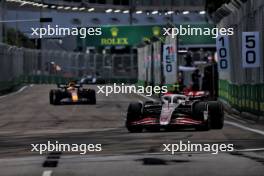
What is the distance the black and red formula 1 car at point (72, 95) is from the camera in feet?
144

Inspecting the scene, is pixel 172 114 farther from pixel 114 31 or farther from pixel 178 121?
pixel 114 31

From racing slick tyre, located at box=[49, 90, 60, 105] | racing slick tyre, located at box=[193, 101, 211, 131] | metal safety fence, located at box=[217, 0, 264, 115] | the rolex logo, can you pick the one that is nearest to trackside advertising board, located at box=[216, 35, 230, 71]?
metal safety fence, located at box=[217, 0, 264, 115]

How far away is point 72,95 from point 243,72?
1050cm

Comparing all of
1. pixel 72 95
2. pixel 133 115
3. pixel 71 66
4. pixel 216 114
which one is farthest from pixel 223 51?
pixel 71 66

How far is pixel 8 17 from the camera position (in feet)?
346

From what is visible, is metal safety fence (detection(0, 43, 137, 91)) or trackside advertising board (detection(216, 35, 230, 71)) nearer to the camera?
trackside advertising board (detection(216, 35, 230, 71))

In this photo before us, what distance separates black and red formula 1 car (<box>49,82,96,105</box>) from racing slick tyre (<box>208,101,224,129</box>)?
19864 mm

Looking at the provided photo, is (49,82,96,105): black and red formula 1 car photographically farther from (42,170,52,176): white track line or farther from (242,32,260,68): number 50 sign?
(42,170,52,176): white track line

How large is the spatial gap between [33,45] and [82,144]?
115093mm

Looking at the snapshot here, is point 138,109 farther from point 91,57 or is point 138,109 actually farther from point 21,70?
point 91,57

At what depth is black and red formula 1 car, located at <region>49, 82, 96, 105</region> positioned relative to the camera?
4388cm

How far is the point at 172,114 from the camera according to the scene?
23.3 meters

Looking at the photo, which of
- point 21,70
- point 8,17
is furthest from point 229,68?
point 8,17

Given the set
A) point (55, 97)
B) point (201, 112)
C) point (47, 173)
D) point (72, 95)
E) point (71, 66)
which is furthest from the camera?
point (71, 66)
